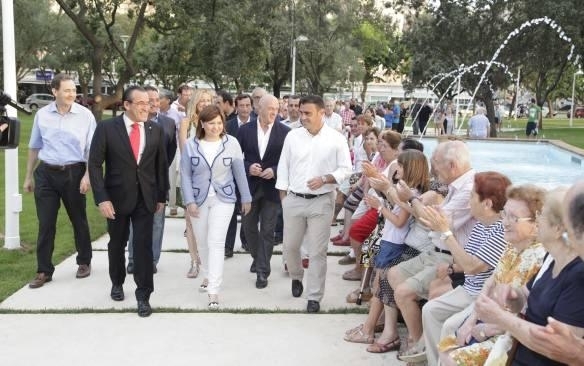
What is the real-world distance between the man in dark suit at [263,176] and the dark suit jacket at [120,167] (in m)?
1.26

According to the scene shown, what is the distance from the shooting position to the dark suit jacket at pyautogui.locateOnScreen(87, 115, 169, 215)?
5297 millimetres

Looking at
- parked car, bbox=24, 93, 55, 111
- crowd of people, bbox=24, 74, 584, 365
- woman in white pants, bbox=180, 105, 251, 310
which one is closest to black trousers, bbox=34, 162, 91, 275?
crowd of people, bbox=24, 74, 584, 365

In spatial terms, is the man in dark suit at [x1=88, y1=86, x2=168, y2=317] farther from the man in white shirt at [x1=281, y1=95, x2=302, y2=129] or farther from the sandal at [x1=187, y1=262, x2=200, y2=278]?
the man in white shirt at [x1=281, y1=95, x2=302, y2=129]

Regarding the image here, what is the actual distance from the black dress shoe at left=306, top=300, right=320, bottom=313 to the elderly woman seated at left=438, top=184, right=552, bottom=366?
2132 mm

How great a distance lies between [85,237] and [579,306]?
5.09m

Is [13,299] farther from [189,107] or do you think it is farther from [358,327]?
[358,327]

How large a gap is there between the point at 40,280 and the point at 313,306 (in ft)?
8.91

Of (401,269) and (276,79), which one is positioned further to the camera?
(276,79)

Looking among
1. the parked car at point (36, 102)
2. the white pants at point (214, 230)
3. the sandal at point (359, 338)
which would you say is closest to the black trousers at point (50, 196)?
the white pants at point (214, 230)

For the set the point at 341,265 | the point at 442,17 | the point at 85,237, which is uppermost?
the point at 442,17

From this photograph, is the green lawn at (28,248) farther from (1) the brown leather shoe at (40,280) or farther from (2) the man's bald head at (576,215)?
(2) the man's bald head at (576,215)

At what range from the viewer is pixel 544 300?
2.69m

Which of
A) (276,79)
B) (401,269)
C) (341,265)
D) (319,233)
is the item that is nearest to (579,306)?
(401,269)

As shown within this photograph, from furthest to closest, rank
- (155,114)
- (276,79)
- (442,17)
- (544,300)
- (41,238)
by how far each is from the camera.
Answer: (276,79)
(442,17)
(155,114)
(41,238)
(544,300)
